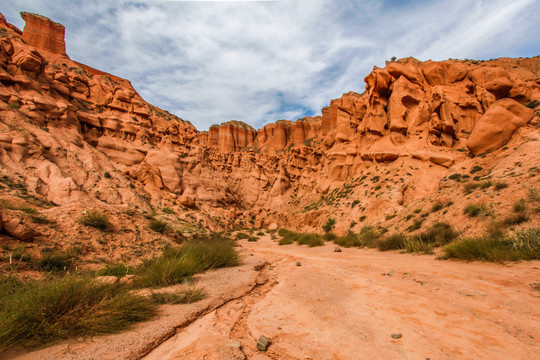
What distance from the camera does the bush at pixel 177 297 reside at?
13.1ft

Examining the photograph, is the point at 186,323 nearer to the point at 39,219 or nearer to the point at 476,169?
the point at 39,219

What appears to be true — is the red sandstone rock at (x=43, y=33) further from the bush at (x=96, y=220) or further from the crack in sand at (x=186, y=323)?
the crack in sand at (x=186, y=323)

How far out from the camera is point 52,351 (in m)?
2.35

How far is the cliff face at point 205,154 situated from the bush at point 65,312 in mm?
14832

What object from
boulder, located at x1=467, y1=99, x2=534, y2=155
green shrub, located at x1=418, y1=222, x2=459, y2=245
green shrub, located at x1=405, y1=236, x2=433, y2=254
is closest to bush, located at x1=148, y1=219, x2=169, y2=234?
green shrub, located at x1=405, y1=236, x2=433, y2=254

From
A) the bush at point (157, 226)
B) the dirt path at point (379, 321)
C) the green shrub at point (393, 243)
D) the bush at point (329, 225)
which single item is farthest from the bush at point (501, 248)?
the bush at point (329, 225)

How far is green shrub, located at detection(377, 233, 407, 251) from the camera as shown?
38.5 ft

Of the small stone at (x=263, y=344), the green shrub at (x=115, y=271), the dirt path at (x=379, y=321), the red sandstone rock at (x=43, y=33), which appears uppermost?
the red sandstone rock at (x=43, y=33)

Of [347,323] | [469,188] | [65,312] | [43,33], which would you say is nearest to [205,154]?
[43,33]

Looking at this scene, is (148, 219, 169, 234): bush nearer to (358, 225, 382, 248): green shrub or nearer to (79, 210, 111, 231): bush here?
(79, 210, 111, 231): bush

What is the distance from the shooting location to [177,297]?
Result: 4070 mm

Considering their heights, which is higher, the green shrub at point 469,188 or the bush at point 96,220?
the green shrub at point 469,188

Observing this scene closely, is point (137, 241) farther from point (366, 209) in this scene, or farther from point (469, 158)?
point (469, 158)

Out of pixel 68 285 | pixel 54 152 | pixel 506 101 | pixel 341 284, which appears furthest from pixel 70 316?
pixel 506 101
